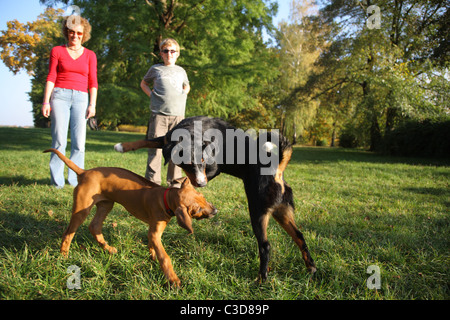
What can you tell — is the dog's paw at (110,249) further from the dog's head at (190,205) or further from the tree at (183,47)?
the tree at (183,47)

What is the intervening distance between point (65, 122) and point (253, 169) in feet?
12.1

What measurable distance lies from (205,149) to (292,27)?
2790cm

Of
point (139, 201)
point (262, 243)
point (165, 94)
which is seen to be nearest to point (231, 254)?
point (262, 243)

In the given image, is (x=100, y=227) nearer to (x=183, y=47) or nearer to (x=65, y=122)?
(x=65, y=122)

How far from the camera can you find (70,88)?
4.55m

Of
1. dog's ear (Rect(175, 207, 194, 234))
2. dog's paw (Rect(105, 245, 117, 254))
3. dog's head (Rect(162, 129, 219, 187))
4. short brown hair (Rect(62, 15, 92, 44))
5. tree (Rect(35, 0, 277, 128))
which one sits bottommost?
dog's paw (Rect(105, 245, 117, 254))

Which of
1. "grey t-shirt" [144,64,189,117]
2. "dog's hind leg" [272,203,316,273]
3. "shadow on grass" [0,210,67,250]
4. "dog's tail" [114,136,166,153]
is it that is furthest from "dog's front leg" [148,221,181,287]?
"grey t-shirt" [144,64,189,117]

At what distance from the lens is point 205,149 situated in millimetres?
2455

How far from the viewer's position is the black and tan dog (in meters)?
2.31

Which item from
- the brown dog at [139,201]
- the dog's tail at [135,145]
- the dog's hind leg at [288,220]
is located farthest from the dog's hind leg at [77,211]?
the dog's hind leg at [288,220]

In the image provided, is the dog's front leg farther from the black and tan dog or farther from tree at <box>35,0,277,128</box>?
tree at <box>35,0,277,128</box>

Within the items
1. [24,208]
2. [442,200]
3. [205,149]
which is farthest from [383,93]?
[24,208]

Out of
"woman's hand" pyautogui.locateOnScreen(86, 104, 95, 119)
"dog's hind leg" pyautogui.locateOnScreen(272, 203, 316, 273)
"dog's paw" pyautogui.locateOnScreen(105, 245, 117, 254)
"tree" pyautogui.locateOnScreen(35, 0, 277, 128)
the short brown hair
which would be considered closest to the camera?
"dog's hind leg" pyautogui.locateOnScreen(272, 203, 316, 273)
